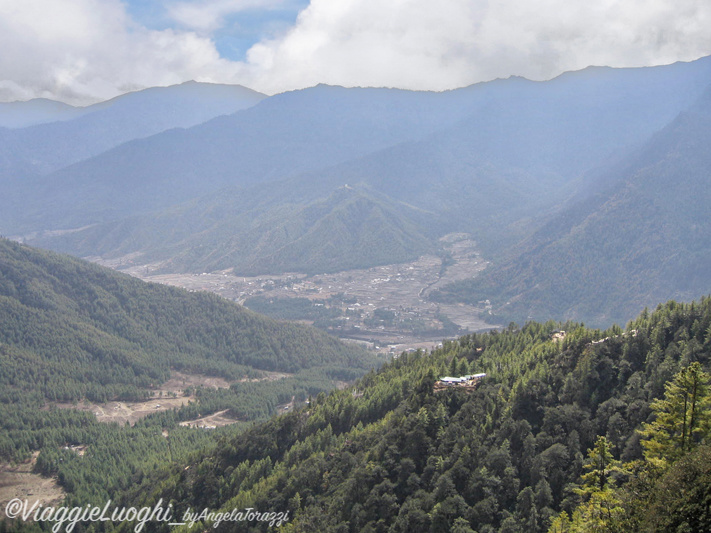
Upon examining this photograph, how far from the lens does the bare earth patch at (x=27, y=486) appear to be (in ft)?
333

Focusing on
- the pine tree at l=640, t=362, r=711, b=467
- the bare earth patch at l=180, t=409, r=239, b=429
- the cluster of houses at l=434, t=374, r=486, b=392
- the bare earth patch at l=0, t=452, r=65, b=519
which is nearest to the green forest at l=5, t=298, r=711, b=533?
the pine tree at l=640, t=362, r=711, b=467

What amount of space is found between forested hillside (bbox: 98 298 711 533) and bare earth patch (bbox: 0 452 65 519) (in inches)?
676

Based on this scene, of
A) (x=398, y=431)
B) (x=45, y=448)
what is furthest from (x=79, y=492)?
(x=398, y=431)

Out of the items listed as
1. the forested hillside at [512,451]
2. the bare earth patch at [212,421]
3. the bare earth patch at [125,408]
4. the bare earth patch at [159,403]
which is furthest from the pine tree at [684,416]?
the bare earth patch at [125,408]

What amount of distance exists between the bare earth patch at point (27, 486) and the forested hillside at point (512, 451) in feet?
56.3

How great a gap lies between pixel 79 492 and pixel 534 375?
8201cm

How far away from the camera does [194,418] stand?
494ft

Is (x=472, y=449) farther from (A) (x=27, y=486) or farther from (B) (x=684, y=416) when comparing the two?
(A) (x=27, y=486)

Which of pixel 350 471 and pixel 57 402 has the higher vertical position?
pixel 350 471

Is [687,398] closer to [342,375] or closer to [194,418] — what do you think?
[194,418]

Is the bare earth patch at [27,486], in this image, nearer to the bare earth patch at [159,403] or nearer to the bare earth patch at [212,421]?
the bare earth patch at [159,403]

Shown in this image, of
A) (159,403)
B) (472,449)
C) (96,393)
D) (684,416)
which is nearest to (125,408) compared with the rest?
(159,403)

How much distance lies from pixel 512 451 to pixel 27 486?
9059 centimetres

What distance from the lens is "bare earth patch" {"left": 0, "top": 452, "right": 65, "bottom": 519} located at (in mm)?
101588
